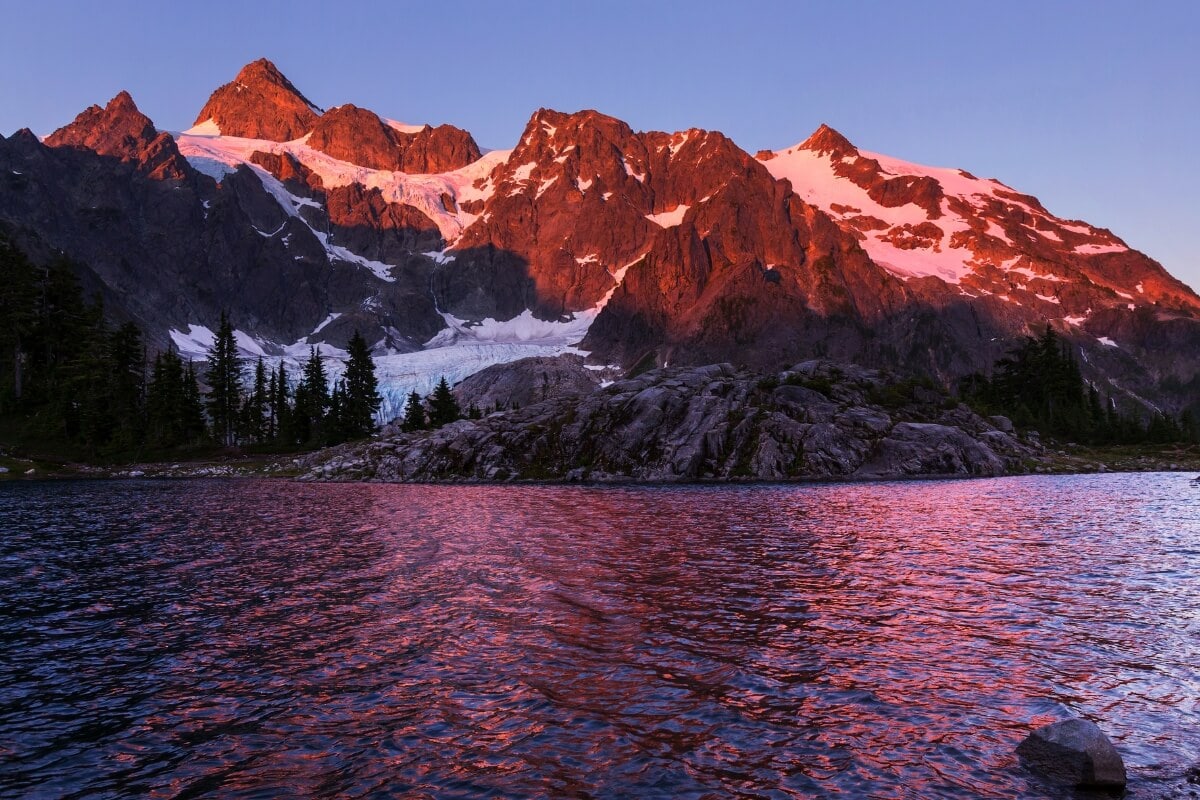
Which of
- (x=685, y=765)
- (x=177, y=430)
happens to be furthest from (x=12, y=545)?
(x=177, y=430)

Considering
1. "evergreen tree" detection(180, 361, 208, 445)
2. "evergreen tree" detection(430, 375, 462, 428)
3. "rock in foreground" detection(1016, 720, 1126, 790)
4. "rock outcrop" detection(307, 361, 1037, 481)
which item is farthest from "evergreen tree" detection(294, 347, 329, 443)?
Answer: "rock in foreground" detection(1016, 720, 1126, 790)

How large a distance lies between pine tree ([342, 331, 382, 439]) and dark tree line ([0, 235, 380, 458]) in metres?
0.24

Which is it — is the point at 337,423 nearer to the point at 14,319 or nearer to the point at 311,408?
the point at 311,408

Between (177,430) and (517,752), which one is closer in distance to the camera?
(517,752)

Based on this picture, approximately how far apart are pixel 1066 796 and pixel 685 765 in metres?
5.80

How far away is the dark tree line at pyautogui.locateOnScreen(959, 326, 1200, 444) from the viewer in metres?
139

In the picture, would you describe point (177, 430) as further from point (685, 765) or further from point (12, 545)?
point (685, 765)

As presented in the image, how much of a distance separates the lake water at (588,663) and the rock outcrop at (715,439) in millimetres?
58223

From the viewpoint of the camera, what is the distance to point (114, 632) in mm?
20312

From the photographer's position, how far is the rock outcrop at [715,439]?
9569 centimetres

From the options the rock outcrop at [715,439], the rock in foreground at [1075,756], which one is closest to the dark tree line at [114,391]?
the rock outcrop at [715,439]

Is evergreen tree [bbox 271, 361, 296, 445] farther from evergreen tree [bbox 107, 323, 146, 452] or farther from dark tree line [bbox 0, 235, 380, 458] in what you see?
evergreen tree [bbox 107, 323, 146, 452]

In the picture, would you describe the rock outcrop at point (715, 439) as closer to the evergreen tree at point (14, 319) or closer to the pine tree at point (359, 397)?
the pine tree at point (359, 397)

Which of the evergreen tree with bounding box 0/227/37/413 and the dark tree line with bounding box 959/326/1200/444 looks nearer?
the evergreen tree with bounding box 0/227/37/413
